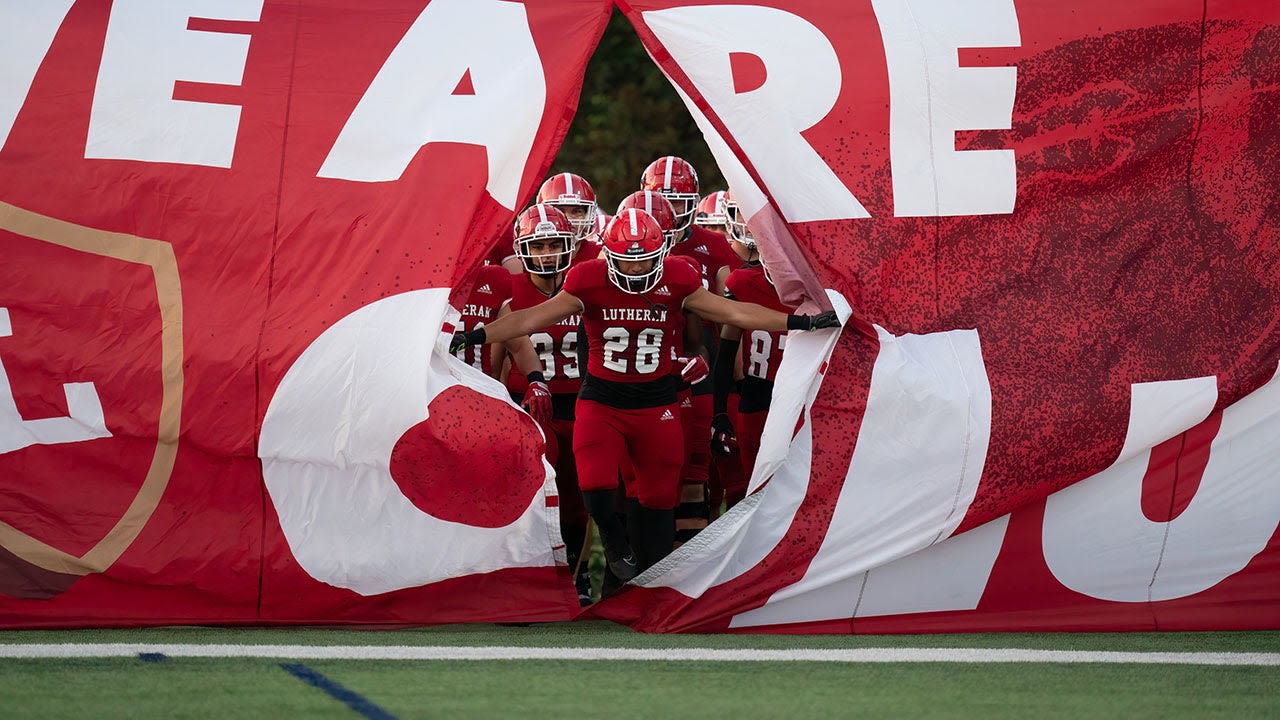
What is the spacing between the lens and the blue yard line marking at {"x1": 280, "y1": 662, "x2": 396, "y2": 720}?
4.15 m

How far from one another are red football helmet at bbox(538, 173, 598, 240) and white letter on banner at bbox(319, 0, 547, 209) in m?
1.97

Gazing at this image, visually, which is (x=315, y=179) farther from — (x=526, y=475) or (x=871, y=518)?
(x=871, y=518)

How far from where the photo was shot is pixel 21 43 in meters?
5.31

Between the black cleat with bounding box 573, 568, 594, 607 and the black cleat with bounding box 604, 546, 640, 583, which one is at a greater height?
the black cleat with bounding box 604, 546, 640, 583

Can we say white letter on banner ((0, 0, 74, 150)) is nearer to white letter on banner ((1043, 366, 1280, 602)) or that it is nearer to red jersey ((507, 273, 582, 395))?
red jersey ((507, 273, 582, 395))

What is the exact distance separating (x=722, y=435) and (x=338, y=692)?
2.68 m

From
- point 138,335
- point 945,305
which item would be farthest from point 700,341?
point 138,335

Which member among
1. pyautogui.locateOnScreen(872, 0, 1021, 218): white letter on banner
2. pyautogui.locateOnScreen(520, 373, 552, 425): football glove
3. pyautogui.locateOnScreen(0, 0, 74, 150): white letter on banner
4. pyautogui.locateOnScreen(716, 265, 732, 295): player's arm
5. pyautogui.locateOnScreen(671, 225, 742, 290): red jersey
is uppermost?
pyautogui.locateOnScreen(0, 0, 74, 150): white letter on banner

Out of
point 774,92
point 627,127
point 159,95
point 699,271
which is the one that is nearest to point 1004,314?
point 774,92

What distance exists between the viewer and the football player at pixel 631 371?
5820mm

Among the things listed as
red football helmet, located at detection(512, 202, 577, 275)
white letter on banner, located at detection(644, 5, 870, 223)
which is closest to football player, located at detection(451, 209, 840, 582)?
white letter on banner, located at detection(644, 5, 870, 223)

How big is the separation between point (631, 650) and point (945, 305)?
169cm

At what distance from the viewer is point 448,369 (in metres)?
5.24

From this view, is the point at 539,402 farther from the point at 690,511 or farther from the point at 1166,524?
the point at 1166,524
